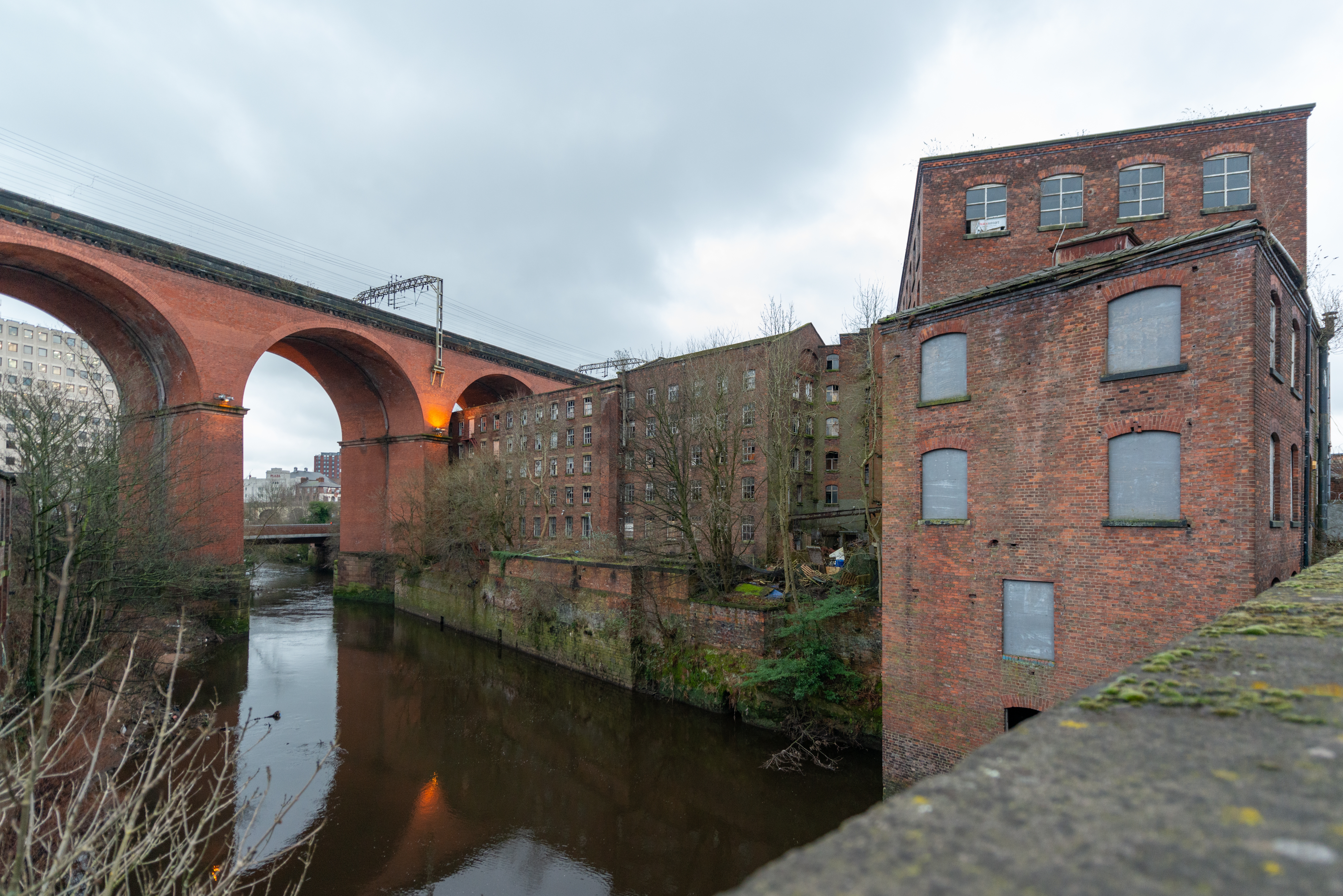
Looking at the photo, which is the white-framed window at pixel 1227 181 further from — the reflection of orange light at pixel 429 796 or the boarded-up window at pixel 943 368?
the reflection of orange light at pixel 429 796

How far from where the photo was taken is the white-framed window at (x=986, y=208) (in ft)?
56.5

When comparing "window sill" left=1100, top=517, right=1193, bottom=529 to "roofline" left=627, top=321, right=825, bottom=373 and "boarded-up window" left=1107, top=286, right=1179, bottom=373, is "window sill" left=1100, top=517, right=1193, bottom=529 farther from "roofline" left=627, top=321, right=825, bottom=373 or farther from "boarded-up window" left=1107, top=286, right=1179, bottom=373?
"roofline" left=627, top=321, right=825, bottom=373

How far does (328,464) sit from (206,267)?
552 ft

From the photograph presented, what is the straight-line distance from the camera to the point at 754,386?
93.0 feet

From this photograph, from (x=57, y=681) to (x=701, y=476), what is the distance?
928 inches

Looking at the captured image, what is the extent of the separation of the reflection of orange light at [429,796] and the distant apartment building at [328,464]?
17940cm

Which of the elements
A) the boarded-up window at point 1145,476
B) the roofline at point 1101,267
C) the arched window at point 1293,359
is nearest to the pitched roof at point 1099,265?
the roofline at point 1101,267

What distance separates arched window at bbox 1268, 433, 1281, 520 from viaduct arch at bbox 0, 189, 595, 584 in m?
25.1

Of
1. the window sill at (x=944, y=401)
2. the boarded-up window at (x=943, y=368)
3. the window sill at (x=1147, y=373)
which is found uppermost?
the boarded-up window at (x=943, y=368)

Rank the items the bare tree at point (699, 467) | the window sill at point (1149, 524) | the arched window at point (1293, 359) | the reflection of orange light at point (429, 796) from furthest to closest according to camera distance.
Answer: the bare tree at point (699, 467)
the reflection of orange light at point (429, 796)
the arched window at point (1293, 359)
the window sill at point (1149, 524)

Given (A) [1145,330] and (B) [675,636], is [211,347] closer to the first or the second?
(B) [675,636]

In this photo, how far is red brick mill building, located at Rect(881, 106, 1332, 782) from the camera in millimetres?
9102

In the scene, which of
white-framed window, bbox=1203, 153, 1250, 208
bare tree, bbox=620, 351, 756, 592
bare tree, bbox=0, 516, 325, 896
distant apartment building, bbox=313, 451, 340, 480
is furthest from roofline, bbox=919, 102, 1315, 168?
distant apartment building, bbox=313, 451, 340, 480

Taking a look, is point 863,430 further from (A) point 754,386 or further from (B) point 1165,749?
(B) point 1165,749
